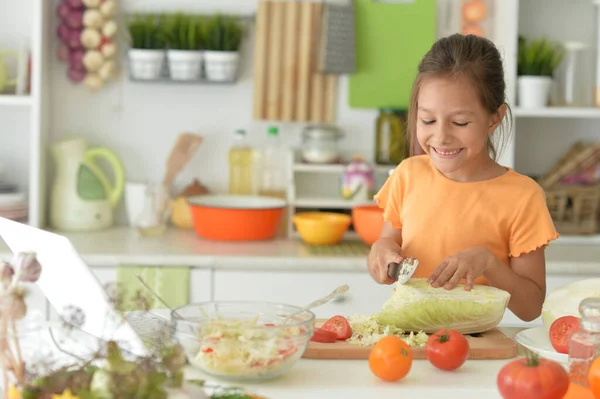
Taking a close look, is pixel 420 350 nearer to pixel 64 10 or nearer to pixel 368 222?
pixel 368 222

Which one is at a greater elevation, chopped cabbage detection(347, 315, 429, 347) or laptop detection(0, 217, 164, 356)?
laptop detection(0, 217, 164, 356)

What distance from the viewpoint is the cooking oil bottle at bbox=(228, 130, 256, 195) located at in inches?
120

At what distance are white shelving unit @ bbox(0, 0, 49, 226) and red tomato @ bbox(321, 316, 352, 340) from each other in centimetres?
171

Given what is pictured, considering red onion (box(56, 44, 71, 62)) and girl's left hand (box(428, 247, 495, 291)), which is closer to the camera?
girl's left hand (box(428, 247, 495, 291))

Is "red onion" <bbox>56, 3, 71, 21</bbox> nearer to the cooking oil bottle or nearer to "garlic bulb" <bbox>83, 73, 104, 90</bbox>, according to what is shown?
"garlic bulb" <bbox>83, 73, 104, 90</bbox>

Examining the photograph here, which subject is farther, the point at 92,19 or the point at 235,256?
the point at 92,19

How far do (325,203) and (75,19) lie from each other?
3.47 ft

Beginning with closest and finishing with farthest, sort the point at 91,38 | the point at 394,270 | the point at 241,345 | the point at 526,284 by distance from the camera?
the point at 241,345 → the point at 394,270 → the point at 526,284 → the point at 91,38

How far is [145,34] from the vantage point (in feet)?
9.64

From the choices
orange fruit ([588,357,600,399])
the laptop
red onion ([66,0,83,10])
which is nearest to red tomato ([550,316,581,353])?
orange fruit ([588,357,600,399])

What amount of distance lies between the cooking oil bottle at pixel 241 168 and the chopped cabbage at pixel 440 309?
1659 millimetres

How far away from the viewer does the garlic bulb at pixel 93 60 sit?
2.97 metres

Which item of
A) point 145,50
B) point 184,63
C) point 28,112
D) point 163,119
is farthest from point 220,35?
point 28,112

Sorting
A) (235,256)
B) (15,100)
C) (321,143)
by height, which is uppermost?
(15,100)
